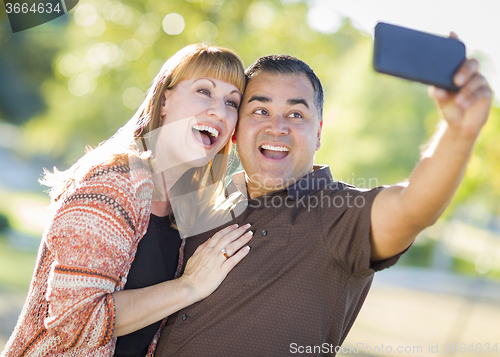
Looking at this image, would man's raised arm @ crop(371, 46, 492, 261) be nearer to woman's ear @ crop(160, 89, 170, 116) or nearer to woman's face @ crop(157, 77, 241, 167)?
woman's face @ crop(157, 77, 241, 167)

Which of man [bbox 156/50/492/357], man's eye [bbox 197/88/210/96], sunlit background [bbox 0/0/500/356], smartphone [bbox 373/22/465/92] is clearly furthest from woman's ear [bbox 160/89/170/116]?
sunlit background [bbox 0/0/500/356]

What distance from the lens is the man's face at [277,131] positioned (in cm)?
304

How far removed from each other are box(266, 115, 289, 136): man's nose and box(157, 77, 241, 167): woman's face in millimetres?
274

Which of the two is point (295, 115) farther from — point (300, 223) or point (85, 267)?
point (85, 267)

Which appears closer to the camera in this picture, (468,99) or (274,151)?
(468,99)

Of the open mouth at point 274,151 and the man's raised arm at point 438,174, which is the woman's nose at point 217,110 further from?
the man's raised arm at point 438,174

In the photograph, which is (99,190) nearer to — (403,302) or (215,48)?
(215,48)

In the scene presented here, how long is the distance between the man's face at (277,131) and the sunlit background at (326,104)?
4.69 meters

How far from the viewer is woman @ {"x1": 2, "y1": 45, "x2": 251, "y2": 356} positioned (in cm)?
223

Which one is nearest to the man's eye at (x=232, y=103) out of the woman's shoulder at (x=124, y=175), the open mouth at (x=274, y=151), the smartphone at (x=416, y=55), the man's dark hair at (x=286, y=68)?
the man's dark hair at (x=286, y=68)

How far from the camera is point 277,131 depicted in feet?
9.87

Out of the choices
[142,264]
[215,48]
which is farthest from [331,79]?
[142,264]

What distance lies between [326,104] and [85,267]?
10.00m

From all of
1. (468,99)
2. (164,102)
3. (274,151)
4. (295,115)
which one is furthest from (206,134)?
(468,99)
